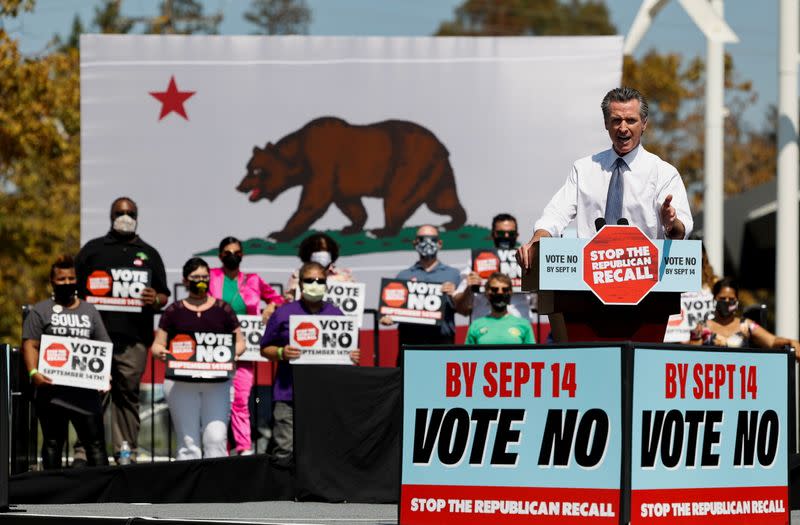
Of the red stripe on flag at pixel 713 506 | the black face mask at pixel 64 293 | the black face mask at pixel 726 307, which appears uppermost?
the black face mask at pixel 64 293

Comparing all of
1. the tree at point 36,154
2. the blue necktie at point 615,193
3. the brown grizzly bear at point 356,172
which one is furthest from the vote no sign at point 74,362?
the tree at point 36,154

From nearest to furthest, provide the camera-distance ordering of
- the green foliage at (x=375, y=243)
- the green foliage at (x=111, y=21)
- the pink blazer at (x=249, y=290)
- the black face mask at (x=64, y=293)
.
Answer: the black face mask at (x=64, y=293), the pink blazer at (x=249, y=290), the green foliage at (x=375, y=243), the green foliage at (x=111, y=21)

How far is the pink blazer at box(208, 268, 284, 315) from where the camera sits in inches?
512

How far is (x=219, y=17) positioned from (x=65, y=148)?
4211cm

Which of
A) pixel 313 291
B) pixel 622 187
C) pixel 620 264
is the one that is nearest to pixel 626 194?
pixel 622 187

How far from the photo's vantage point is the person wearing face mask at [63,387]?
11.6 metres

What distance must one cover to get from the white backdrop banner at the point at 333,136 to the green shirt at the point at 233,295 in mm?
2921

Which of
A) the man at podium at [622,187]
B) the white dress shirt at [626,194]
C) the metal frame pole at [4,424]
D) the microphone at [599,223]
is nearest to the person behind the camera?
the microphone at [599,223]

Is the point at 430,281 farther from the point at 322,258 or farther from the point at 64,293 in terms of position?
the point at 64,293

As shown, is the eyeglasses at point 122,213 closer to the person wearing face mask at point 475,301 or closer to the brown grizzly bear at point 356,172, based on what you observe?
the person wearing face mask at point 475,301

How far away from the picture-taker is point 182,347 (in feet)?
38.9

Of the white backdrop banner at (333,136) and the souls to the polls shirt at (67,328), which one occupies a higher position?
the white backdrop banner at (333,136)

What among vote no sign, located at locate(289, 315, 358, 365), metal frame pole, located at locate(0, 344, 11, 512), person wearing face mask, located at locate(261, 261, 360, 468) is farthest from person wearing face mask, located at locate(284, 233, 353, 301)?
metal frame pole, located at locate(0, 344, 11, 512)

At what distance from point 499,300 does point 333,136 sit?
17.5 feet
